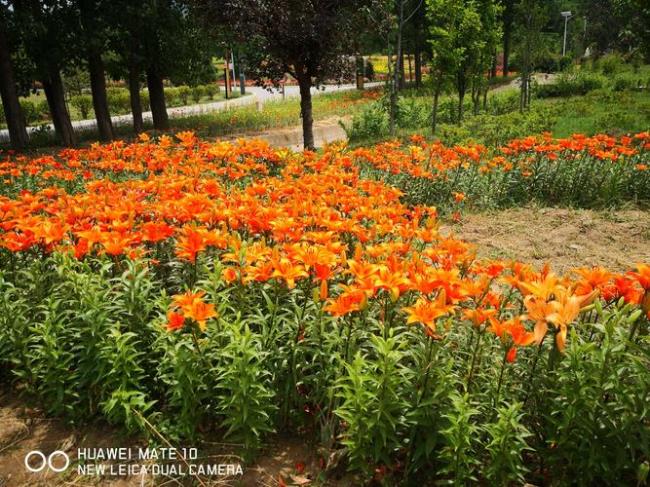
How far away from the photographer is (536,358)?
2.26 m

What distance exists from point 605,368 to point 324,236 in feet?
4.83

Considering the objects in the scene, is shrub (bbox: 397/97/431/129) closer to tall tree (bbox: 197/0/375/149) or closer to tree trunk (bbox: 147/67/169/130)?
tall tree (bbox: 197/0/375/149)

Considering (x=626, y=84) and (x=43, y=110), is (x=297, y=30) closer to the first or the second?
(x=626, y=84)

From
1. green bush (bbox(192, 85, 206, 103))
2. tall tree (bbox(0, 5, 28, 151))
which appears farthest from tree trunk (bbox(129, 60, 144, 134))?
green bush (bbox(192, 85, 206, 103))

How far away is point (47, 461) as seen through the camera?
2.51 metres

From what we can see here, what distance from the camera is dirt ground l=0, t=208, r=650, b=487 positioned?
2.39 m

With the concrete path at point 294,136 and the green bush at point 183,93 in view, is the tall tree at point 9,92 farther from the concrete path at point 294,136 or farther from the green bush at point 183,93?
the green bush at point 183,93

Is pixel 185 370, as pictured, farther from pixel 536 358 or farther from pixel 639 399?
pixel 639 399

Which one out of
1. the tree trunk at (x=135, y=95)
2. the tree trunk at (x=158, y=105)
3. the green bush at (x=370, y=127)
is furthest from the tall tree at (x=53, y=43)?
the green bush at (x=370, y=127)

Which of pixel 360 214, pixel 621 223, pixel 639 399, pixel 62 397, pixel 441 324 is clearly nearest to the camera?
pixel 639 399

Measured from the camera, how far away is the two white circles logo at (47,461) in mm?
2475

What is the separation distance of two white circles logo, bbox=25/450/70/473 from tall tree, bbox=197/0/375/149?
402 inches

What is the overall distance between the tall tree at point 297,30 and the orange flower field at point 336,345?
8.61 metres

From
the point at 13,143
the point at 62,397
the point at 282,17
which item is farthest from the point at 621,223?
the point at 13,143
